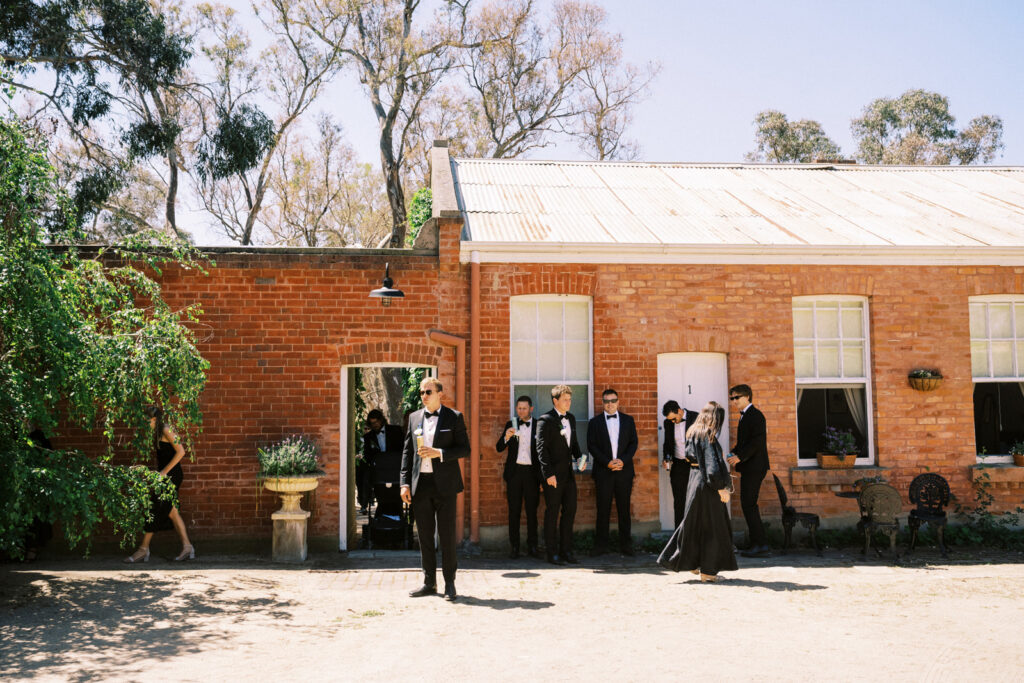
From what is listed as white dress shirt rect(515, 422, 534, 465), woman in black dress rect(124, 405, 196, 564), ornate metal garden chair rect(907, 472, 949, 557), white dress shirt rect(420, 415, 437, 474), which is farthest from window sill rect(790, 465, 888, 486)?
woman in black dress rect(124, 405, 196, 564)

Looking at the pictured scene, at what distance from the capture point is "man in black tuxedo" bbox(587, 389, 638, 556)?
31.7 feet

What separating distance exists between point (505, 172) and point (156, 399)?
21.7 feet

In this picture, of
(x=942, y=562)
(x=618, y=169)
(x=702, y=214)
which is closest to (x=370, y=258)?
(x=702, y=214)

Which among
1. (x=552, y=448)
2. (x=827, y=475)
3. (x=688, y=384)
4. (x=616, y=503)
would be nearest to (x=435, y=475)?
(x=552, y=448)

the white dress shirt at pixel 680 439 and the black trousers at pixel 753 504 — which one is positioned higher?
the white dress shirt at pixel 680 439

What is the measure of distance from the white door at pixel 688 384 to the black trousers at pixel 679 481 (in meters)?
0.56

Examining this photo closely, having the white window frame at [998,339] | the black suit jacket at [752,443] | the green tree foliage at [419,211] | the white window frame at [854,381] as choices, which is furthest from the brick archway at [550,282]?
the white window frame at [998,339]

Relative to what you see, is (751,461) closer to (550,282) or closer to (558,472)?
(558,472)

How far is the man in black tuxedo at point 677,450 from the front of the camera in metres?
9.91

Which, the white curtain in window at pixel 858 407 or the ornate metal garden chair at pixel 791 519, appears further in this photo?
the white curtain in window at pixel 858 407

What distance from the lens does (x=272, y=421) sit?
9.89 m

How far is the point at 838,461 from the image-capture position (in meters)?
10.5

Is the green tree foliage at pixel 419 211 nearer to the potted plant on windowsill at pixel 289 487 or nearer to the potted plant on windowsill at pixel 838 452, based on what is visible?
the potted plant on windowsill at pixel 289 487

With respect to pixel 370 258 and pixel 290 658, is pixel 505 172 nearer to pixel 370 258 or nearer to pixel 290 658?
pixel 370 258
